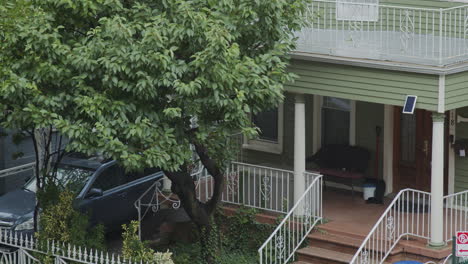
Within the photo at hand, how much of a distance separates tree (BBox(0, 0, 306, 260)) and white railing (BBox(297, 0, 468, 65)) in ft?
6.51

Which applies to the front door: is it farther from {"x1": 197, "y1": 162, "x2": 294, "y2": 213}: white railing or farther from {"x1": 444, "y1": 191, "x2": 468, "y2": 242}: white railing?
{"x1": 197, "y1": 162, "x2": 294, "y2": 213}: white railing

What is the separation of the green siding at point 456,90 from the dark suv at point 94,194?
21.6 ft

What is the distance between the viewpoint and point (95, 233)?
1683cm

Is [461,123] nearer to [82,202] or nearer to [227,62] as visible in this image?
[227,62]

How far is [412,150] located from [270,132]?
11.2 ft

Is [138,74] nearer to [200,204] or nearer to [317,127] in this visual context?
[200,204]

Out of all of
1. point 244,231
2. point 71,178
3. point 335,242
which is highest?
point 71,178

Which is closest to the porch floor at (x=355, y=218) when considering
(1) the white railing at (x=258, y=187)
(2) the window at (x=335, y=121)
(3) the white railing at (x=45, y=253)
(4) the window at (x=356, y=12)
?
(1) the white railing at (x=258, y=187)

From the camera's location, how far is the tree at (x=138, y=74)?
14.0 meters

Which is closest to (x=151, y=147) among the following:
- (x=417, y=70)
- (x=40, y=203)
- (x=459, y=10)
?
(x=40, y=203)

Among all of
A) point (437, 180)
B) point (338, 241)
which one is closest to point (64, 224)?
point (338, 241)

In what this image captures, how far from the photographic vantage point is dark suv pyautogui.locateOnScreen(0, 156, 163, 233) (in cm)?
1814

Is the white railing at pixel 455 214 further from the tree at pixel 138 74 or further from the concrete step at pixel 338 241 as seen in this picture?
the tree at pixel 138 74

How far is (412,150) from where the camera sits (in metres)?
18.9
